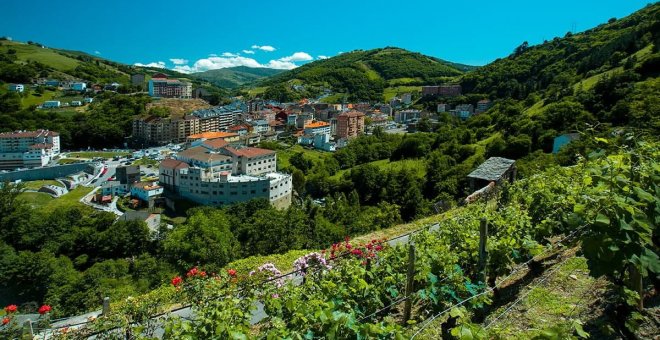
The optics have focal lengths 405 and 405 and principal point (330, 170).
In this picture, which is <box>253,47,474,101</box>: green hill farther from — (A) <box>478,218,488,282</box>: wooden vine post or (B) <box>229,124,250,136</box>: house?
(A) <box>478,218,488,282</box>: wooden vine post

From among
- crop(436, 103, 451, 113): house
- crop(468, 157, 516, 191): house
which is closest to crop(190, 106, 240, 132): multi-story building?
crop(436, 103, 451, 113): house

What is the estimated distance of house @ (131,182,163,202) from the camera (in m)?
44.9

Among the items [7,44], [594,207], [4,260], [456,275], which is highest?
[7,44]

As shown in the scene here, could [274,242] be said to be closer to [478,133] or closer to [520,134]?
[520,134]

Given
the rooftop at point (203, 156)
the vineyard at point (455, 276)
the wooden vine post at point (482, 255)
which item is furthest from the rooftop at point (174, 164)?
the wooden vine post at point (482, 255)

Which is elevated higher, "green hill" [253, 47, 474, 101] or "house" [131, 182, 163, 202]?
"green hill" [253, 47, 474, 101]

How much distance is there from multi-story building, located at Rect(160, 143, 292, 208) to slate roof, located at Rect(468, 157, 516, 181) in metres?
34.0

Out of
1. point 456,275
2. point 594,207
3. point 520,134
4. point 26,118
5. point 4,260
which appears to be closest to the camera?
point 594,207

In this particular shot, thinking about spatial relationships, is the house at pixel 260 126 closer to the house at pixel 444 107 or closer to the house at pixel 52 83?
the house at pixel 444 107

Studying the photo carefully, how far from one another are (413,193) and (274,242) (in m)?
16.3

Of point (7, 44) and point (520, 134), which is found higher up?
point (7, 44)

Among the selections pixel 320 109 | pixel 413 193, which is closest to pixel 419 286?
pixel 413 193

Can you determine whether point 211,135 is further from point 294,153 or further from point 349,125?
point 349,125

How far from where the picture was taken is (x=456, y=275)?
4328mm
